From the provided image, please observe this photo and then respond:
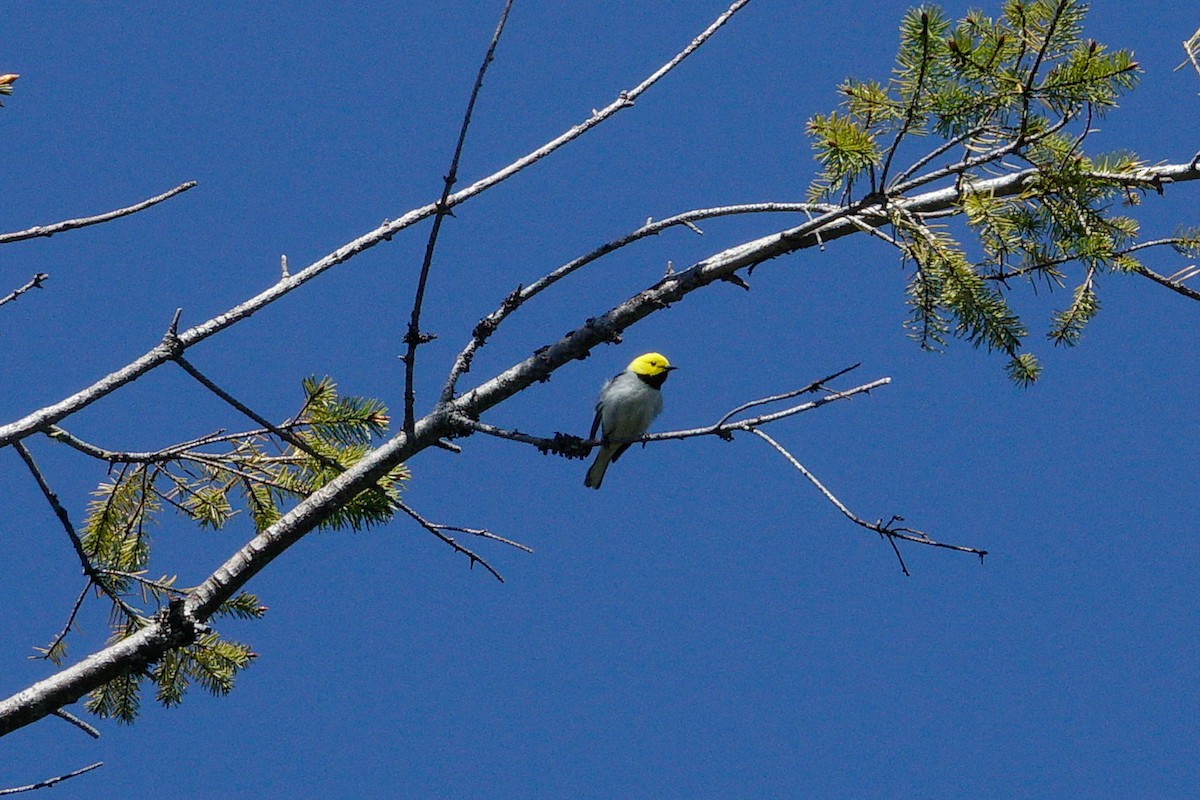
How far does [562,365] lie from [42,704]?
1.85 metres

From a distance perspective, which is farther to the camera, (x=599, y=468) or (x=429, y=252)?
(x=599, y=468)

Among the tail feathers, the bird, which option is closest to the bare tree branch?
the bird

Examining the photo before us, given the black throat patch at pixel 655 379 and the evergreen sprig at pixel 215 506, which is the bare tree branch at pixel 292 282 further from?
the black throat patch at pixel 655 379

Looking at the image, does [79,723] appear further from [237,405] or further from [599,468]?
[599,468]

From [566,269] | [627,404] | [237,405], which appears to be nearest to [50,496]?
[237,405]

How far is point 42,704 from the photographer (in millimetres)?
3361

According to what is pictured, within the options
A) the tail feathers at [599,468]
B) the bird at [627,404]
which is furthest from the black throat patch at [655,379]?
the tail feathers at [599,468]

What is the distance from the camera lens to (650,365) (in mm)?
6914

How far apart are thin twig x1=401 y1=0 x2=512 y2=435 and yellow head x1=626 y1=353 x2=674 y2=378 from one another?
11.3ft

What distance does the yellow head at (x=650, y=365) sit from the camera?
271 inches

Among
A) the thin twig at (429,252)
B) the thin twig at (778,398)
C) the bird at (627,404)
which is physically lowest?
the thin twig at (778,398)

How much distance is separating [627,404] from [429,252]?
142 inches

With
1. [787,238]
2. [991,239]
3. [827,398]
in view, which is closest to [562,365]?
[787,238]

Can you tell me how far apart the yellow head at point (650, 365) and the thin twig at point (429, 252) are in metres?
3.45
